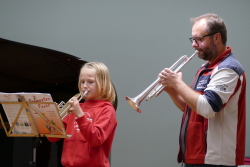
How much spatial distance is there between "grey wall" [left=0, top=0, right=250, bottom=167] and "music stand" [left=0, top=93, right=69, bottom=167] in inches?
85.5

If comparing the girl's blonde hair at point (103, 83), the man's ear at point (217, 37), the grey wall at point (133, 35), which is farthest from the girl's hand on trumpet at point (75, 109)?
the grey wall at point (133, 35)

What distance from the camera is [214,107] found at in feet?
6.33

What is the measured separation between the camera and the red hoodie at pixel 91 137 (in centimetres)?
203

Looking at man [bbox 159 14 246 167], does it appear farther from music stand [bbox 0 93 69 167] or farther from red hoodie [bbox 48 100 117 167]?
music stand [bbox 0 93 69 167]

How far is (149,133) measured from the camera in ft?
14.2

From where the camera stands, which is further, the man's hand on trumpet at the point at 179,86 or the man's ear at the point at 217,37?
the man's ear at the point at 217,37

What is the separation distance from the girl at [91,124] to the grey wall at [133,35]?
2046 millimetres

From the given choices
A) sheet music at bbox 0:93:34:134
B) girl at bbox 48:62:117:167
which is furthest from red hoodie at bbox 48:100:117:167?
sheet music at bbox 0:93:34:134

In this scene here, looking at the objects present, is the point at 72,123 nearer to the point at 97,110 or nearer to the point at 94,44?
the point at 97,110

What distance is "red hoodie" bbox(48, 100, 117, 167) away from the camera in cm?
203

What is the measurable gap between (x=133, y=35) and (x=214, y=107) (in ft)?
8.52

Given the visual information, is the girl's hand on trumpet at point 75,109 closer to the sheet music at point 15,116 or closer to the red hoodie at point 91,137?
the red hoodie at point 91,137

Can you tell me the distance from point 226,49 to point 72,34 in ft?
8.44

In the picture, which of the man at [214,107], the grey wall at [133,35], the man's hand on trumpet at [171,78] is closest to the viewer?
the man at [214,107]
